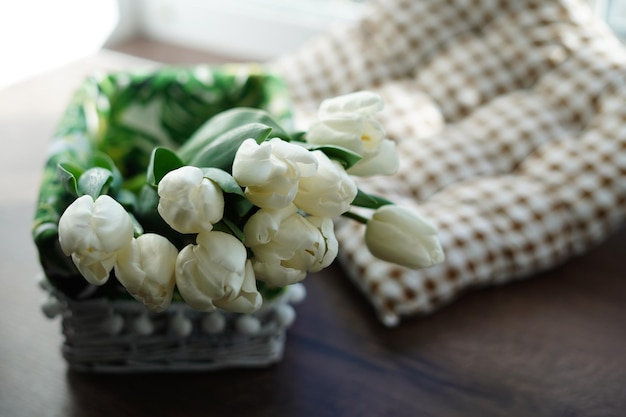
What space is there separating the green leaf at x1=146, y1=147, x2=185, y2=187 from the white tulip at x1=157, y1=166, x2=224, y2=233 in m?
0.07

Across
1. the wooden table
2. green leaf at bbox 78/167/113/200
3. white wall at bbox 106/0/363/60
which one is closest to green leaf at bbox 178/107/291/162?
green leaf at bbox 78/167/113/200

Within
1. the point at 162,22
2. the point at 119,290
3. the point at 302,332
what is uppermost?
the point at 119,290

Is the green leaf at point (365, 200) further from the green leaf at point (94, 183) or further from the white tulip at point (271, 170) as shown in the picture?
the green leaf at point (94, 183)

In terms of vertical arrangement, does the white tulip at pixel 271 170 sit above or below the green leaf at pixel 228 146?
above

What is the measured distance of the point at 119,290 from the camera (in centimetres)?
61

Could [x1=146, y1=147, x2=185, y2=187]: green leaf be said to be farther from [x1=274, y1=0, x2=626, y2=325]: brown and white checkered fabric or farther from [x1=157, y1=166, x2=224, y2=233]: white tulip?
[x1=274, y1=0, x2=626, y2=325]: brown and white checkered fabric

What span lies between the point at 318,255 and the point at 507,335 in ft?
1.15

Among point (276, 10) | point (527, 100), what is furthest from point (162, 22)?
point (527, 100)

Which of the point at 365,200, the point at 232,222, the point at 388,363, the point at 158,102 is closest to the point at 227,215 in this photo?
the point at 232,222

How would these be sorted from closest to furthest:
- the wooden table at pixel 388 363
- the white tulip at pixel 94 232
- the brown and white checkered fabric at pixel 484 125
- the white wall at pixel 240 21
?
the white tulip at pixel 94 232, the wooden table at pixel 388 363, the brown and white checkered fabric at pixel 484 125, the white wall at pixel 240 21

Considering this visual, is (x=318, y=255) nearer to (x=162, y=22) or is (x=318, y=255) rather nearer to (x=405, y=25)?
(x=405, y=25)

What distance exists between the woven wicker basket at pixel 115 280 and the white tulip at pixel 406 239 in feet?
0.42

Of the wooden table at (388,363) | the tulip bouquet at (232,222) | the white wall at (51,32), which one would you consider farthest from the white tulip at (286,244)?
the white wall at (51,32)

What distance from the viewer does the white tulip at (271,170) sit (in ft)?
1.55
